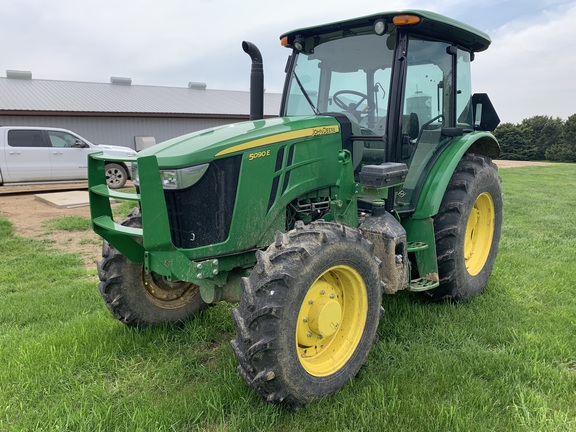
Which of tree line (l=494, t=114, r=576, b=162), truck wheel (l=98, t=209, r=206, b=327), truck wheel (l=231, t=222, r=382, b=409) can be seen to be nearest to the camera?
truck wheel (l=231, t=222, r=382, b=409)

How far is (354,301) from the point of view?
2.88 metres

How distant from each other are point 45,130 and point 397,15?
38.0 ft

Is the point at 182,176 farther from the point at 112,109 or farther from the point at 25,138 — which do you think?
the point at 112,109

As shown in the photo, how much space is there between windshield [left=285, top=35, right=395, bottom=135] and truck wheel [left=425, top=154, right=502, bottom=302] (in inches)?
36.4

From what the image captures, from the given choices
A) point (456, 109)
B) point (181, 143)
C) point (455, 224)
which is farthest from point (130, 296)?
point (456, 109)

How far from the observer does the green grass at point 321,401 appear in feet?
7.91

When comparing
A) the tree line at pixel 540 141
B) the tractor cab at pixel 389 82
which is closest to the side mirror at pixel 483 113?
the tractor cab at pixel 389 82

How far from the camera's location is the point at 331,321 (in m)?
2.68

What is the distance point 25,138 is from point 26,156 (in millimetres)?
504

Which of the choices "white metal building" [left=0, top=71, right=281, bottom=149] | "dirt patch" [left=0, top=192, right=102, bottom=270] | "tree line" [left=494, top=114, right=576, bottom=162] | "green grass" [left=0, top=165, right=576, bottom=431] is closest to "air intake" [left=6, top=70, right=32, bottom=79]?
Answer: "white metal building" [left=0, top=71, right=281, bottom=149]

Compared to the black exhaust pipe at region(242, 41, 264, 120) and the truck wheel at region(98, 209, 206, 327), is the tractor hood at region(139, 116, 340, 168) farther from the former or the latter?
the truck wheel at region(98, 209, 206, 327)

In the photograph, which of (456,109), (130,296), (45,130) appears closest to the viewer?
(130,296)

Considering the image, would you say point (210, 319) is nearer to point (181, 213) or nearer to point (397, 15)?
point (181, 213)

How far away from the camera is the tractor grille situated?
8.84ft
